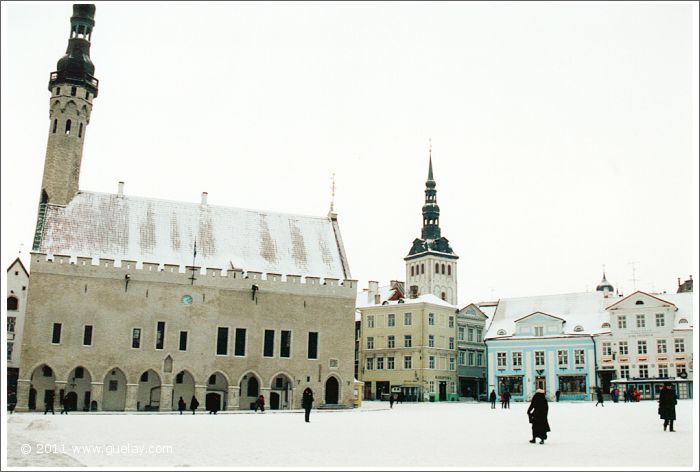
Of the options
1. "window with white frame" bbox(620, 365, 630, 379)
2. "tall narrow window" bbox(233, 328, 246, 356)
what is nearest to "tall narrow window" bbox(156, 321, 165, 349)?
"tall narrow window" bbox(233, 328, 246, 356)

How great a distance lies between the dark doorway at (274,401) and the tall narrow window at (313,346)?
3011mm

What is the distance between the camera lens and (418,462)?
14188 millimetres

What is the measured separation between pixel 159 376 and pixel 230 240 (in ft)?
31.9

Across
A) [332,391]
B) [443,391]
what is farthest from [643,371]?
[332,391]

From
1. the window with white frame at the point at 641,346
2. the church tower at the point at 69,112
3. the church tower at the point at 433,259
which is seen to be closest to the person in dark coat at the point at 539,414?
the church tower at the point at 69,112

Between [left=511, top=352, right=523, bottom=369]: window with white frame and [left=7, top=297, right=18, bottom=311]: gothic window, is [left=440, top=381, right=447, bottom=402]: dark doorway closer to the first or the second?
[left=511, top=352, right=523, bottom=369]: window with white frame

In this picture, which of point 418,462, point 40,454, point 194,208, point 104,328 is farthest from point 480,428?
point 194,208

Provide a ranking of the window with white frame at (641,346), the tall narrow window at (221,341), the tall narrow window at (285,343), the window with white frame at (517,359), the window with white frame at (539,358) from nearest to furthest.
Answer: the tall narrow window at (221,341), the tall narrow window at (285,343), the window with white frame at (641,346), the window with white frame at (539,358), the window with white frame at (517,359)

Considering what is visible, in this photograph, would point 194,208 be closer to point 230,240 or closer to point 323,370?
point 230,240

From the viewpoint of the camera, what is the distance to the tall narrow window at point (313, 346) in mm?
44094

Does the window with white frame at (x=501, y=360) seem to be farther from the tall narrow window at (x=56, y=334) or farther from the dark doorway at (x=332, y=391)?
the tall narrow window at (x=56, y=334)

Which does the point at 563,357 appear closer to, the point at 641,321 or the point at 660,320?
the point at 641,321

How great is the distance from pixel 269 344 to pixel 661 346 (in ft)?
109

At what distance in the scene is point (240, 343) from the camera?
42.5m
